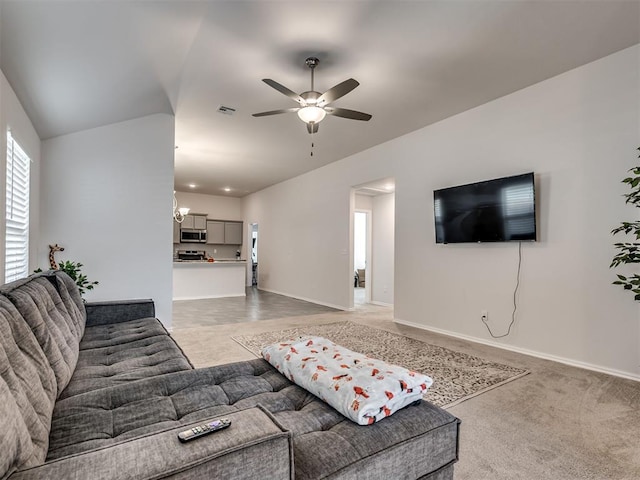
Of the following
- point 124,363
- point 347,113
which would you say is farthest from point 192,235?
point 124,363

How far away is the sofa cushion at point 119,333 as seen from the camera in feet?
7.65

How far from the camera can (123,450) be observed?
0.81 metres

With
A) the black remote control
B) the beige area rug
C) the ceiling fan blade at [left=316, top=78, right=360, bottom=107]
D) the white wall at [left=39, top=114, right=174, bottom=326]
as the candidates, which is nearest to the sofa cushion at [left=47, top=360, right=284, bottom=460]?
the black remote control

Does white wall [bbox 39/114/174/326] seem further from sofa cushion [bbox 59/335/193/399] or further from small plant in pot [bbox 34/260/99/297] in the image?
sofa cushion [bbox 59/335/193/399]

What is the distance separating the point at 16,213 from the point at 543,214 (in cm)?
522

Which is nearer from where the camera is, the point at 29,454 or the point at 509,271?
the point at 29,454

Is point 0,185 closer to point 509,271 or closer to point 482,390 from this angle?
point 482,390

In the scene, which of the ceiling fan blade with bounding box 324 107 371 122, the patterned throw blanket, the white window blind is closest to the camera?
the patterned throw blanket

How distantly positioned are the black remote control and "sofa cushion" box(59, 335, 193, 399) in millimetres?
1002

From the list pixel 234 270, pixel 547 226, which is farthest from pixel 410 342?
pixel 234 270

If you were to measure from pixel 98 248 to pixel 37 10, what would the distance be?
271 cm

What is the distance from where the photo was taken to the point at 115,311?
9.65 feet

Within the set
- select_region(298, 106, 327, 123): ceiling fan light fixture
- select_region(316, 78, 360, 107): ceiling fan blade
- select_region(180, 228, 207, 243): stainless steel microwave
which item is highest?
select_region(316, 78, 360, 107): ceiling fan blade

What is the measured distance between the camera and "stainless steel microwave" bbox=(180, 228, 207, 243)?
32.9 feet
